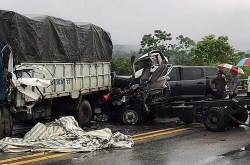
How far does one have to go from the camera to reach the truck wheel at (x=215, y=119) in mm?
10891

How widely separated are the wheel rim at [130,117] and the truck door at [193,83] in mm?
3260

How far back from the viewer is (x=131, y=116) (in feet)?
41.2

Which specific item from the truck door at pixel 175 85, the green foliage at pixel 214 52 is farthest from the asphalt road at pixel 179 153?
the green foliage at pixel 214 52

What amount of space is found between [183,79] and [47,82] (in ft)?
24.5

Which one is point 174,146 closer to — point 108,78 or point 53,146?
point 53,146

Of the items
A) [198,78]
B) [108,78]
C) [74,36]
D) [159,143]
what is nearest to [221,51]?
[198,78]

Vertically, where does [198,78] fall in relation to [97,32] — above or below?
below

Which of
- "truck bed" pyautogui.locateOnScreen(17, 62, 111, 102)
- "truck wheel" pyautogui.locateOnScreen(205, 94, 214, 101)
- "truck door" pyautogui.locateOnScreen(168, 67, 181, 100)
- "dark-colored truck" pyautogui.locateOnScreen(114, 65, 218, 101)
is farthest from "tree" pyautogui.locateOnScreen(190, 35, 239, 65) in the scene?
"truck bed" pyautogui.locateOnScreen(17, 62, 111, 102)

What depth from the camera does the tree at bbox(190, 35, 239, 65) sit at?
3372 cm

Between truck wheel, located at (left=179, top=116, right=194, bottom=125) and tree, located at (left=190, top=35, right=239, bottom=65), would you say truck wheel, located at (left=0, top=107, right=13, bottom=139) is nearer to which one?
truck wheel, located at (left=179, top=116, right=194, bottom=125)

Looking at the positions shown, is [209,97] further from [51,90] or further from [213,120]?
[51,90]

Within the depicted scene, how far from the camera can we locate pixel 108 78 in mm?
14312

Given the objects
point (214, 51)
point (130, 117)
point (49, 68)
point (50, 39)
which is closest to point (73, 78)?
point (49, 68)

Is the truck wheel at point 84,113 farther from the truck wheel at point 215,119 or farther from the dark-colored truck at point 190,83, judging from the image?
the truck wheel at point 215,119
